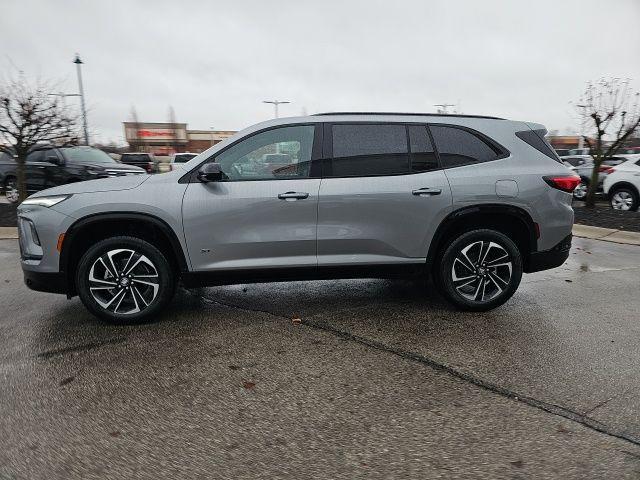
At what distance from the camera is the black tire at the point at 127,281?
153 inches

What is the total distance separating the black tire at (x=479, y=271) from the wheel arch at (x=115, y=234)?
2.37m

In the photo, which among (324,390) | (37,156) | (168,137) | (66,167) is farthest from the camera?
(168,137)

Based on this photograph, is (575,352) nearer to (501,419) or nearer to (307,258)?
(501,419)

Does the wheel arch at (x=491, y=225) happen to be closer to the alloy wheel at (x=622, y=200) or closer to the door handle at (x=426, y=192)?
the door handle at (x=426, y=192)

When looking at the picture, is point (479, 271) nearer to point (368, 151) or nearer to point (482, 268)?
point (482, 268)

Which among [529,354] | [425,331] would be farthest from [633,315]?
[425,331]

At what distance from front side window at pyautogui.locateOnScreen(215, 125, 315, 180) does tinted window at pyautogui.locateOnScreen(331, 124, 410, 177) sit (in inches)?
10.4

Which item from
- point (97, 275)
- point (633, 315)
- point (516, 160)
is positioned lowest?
point (633, 315)

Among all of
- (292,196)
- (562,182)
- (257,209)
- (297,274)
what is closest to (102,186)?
(257,209)

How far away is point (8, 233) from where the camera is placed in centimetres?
901

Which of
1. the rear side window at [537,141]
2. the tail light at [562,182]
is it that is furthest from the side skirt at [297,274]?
the rear side window at [537,141]

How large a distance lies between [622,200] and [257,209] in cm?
1154

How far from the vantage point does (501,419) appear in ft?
8.45

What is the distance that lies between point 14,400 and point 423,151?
362cm
